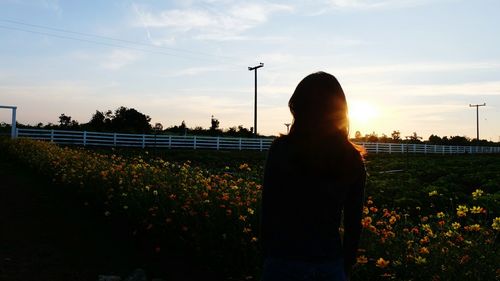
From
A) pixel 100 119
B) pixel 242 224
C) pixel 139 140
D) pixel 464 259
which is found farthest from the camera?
pixel 100 119

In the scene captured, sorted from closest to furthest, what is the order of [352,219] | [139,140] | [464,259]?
[352,219]
[464,259]
[139,140]

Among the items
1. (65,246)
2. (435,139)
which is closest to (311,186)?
(65,246)

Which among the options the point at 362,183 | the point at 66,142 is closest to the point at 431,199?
the point at 362,183

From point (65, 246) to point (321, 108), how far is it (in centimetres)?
623

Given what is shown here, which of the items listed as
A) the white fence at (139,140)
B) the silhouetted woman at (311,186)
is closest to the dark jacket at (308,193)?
the silhouetted woman at (311,186)

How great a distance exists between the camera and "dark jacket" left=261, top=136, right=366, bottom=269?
1946mm

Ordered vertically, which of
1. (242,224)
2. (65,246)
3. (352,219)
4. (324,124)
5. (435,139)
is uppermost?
(435,139)

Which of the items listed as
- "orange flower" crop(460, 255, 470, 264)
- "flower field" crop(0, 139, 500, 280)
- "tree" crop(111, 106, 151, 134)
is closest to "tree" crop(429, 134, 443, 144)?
"tree" crop(111, 106, 151, 134)

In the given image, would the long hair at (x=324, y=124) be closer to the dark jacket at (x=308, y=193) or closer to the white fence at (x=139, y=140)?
the dark jacket at (x=308, y=193)

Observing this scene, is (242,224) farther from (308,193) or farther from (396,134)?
(396,134)

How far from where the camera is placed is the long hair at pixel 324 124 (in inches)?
77.7

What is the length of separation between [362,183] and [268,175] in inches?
15.8

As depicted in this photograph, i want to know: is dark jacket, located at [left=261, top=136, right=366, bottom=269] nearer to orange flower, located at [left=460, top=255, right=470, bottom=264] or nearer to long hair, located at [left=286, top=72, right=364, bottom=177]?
long hair, located at [left=286, top=72, right=364, bottom=177]

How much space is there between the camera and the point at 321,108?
2.03 metres
